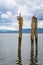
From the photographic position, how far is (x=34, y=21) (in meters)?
29.4

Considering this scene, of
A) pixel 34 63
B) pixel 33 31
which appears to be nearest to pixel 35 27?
pixel 33 31

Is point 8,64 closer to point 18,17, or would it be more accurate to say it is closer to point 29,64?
point 29,64

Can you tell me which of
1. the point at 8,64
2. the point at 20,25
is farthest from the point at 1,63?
the point at 20,25

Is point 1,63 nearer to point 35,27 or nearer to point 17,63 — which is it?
point 17,63

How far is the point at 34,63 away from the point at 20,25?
5204 mm

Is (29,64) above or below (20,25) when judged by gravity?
below

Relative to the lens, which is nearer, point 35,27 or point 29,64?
point 29,64

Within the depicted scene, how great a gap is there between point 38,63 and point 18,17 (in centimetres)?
659

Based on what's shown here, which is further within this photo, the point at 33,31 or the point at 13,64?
the point at 33,31

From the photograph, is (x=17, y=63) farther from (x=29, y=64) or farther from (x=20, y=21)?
(x=20, y=21)

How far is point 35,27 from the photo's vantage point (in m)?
29.6

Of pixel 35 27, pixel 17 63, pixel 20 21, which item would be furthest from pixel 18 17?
pixel 17 63

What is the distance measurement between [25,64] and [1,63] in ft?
9.74

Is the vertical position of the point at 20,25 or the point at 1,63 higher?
the point at 20,25
